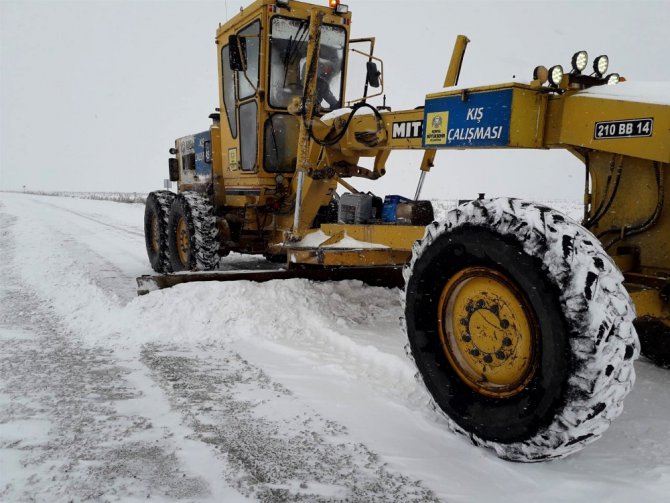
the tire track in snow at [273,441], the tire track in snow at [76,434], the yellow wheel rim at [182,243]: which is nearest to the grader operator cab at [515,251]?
the tire track in snow at [273,441]

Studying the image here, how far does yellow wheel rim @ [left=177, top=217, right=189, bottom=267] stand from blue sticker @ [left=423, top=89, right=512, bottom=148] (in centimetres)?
423

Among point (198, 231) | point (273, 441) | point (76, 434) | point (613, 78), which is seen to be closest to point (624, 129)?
point (613, 78)

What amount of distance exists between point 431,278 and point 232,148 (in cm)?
498

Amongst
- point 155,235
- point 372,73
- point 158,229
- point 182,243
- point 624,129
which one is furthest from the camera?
point 155,235

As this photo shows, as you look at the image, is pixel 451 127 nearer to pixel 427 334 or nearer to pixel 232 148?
pixel 427 334

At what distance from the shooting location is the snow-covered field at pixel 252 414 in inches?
85.6

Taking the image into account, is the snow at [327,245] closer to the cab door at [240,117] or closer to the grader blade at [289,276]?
the grader blade at [289,276]

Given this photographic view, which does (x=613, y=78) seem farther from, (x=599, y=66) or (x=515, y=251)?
(x=515, y=251)

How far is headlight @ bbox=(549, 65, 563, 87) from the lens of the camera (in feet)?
9.77

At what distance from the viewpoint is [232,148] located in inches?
277

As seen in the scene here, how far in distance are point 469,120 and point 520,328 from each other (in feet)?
5.10

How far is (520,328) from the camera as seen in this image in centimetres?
231

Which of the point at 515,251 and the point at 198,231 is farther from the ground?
the point at 515,251

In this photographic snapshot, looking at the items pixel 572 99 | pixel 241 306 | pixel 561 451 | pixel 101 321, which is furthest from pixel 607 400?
pixel 101 321
